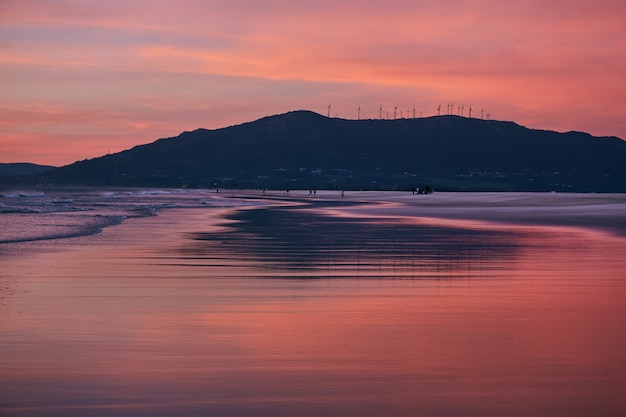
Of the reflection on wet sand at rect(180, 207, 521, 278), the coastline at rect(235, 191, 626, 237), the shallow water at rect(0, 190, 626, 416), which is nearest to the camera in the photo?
the shallow water at rect(0, 190, 626, 416)

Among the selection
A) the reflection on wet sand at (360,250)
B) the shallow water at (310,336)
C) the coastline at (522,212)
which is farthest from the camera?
the coastline at (522,212)

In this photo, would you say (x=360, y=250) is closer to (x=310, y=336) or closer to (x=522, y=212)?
(x=310, y=336)

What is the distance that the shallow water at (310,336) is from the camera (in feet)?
28.3

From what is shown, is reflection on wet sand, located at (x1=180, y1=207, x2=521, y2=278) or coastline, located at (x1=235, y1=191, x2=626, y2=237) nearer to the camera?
reflection on wet sand, located at (x1=180, y1=207, x2=521, y2=278)

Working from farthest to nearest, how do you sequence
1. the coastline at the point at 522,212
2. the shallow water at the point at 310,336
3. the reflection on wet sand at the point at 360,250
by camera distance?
the coastline at the point at 522,212
the reflection on wet sand at the point at 360,250
the shallow water at the point at 310,336

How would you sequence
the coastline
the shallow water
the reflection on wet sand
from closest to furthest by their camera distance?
the shallow water
the reflection on wet sand
the coastline

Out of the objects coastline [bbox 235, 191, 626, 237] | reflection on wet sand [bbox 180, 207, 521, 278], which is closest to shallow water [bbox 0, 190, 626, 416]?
reflection on wet sand [bbox 180, 207, 521, 278]

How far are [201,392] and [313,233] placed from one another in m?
26.4

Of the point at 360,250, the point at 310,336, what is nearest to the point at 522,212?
the point at 360,250

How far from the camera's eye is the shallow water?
28.3 feet

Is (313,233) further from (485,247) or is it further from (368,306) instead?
(368,306)

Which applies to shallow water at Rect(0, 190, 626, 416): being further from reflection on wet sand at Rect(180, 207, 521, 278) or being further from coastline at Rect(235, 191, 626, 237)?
coastline at Rect(235, 191, 626, 237)

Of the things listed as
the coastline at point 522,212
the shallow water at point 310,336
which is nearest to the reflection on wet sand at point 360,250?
the shallow water at point 310,336

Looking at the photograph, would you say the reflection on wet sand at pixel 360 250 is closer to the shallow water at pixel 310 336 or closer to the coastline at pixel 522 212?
the shallow water at pixel 310 336
